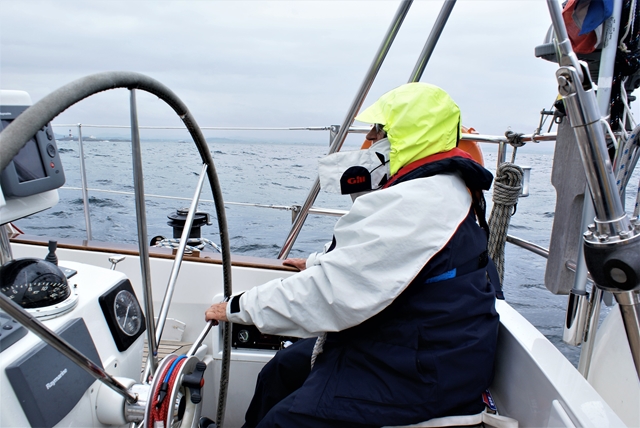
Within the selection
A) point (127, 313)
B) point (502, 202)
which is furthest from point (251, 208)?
point (127, 313)

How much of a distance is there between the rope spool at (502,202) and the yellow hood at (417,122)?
609mm

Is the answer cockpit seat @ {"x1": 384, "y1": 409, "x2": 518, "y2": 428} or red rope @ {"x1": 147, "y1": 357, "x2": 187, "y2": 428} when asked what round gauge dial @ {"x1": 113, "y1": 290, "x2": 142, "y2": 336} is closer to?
red rope @ {"x1": 147, "y1": 357, "x2": 187, "y2": 428}

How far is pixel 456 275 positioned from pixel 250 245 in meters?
3.27

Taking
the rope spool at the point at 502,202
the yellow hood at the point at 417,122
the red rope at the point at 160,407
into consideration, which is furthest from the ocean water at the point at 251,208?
the red rope at the point at 160,407

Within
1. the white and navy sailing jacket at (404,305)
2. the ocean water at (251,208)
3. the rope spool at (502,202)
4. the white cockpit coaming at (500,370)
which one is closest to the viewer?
the white cockpit coaming at (500,370)

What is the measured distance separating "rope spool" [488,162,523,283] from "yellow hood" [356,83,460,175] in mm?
609

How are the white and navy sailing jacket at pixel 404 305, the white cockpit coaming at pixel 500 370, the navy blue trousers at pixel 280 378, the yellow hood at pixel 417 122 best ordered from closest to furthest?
the white cockpit coaming at pixel 500 370
the white and navy sailing jacket at pixel 404 305
the yellow hood at pixel 417 122
the navy blue trousers at pixel 280 378

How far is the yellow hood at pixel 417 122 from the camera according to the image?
115 cm

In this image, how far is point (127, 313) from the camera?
3.59ft

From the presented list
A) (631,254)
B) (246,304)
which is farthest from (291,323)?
(631,254)

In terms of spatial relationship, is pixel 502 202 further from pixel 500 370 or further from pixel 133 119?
pixel 133 119

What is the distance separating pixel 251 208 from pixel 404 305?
488 centimetres

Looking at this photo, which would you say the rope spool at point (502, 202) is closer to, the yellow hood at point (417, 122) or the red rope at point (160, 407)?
A: the yellow hood at point (417, 122)

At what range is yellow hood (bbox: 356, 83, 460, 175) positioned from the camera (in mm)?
1151
